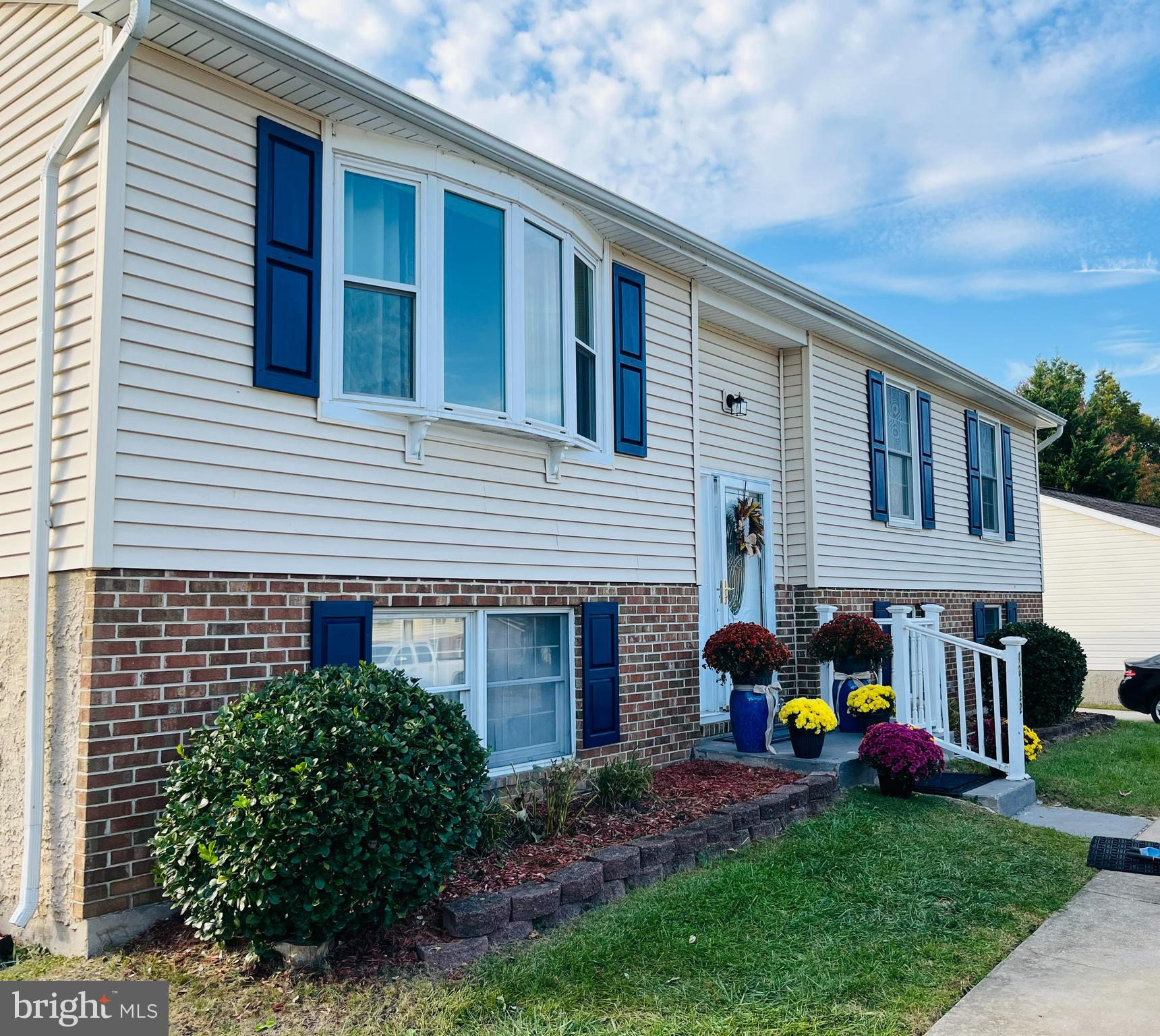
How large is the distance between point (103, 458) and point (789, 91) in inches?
312

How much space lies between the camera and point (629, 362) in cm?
773

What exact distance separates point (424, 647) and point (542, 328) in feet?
7.52

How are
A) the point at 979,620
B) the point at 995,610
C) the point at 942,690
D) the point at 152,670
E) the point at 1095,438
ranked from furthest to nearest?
the point at 1095,438, the point at 995,610, the point at 979,620, the point at 942,690, the point at 152,670

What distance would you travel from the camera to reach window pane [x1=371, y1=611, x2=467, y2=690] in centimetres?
585

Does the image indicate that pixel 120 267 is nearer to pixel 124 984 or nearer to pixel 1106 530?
pixel 124 984

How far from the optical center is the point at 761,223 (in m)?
17.2

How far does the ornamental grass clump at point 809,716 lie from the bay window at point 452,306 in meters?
2.47

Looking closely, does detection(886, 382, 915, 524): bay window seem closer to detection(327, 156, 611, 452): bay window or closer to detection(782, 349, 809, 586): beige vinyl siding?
detection(782, 349, 809, 586): beige vinyl siding

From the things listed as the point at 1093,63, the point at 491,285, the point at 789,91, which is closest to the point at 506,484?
the point at 491,285

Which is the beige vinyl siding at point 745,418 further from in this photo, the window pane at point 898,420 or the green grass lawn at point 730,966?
the green grass lawn at point 730,966

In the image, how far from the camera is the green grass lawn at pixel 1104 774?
783cm

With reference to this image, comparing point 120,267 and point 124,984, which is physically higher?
point 120,267

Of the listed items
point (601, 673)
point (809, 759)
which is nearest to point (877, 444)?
point (809, 759)

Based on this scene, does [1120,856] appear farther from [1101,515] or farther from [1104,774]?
[1101,515]
